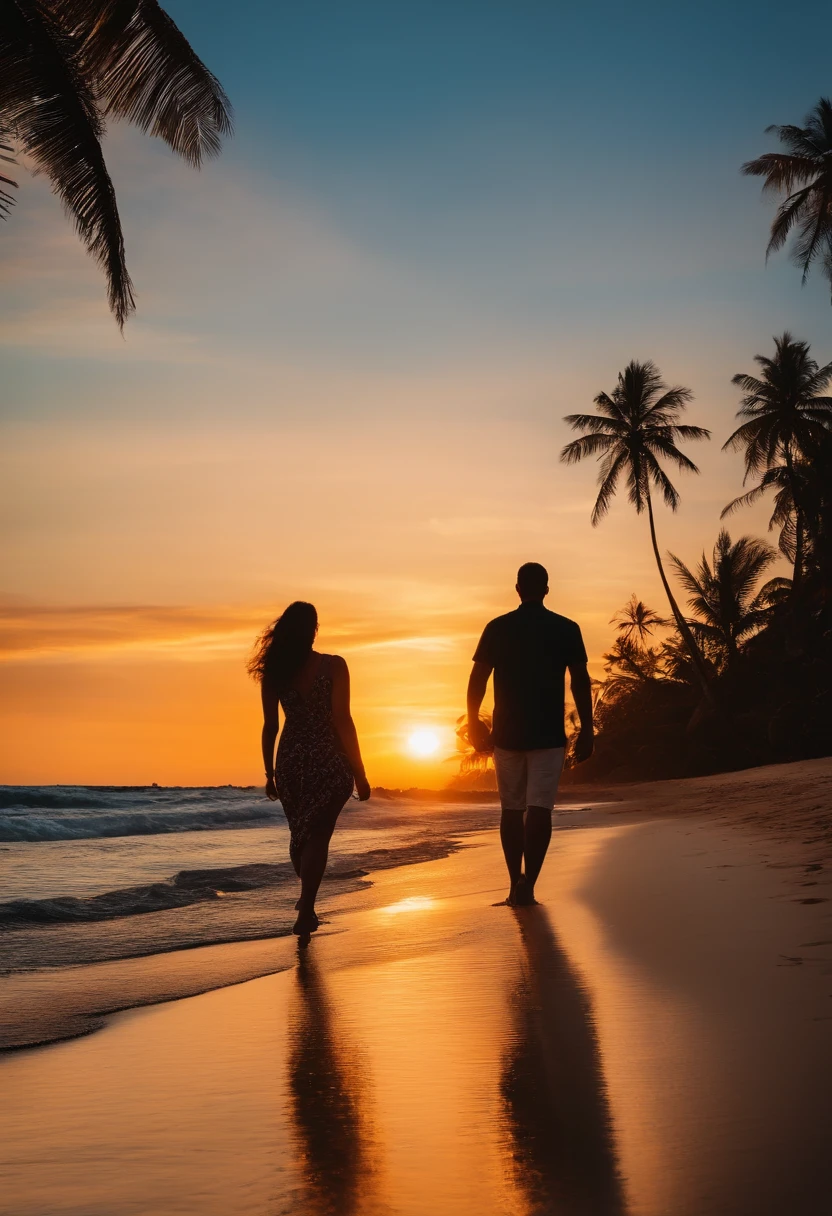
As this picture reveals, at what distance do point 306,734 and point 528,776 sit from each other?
1.38 metres

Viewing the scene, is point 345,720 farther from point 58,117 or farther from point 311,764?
point 58,117

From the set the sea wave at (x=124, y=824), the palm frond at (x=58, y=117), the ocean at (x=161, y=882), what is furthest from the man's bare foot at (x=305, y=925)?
the sea wave at (x=124, y=824)

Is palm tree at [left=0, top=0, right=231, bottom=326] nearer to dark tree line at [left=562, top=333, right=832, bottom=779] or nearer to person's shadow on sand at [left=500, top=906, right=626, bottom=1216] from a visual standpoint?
person's shadow on sand at [left=500, top=906, right=626, bottom=1216]

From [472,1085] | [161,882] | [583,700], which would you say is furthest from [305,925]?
[161,882]

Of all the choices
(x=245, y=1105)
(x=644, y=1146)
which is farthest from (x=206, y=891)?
(x=644, y=1146)

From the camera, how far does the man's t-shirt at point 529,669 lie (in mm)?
6453

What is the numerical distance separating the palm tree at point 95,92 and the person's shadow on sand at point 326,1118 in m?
8.78

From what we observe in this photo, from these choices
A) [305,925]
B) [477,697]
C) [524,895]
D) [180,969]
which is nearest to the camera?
[180,969]

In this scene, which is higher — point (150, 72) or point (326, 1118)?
point (150, 72)

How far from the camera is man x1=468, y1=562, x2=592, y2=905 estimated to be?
21.0 feet

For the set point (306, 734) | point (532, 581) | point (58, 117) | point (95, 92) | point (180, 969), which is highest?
point (95, 92)

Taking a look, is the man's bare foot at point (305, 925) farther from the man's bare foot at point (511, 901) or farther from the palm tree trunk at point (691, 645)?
the palm tree trunk at point (691, 645)

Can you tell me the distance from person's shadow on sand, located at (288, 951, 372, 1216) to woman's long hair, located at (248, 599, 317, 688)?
242 cm

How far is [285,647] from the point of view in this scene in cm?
596
